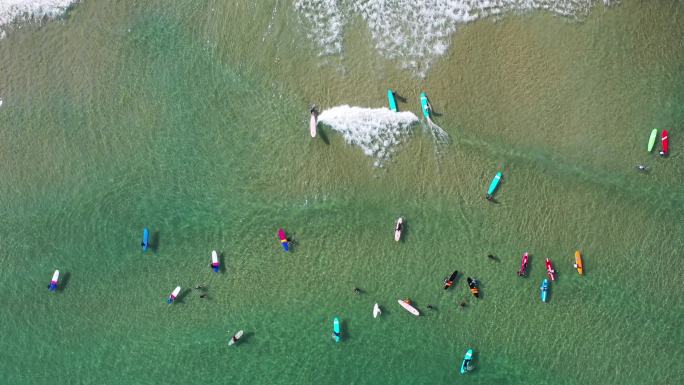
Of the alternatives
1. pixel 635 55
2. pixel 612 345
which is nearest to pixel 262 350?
pixel 612 345

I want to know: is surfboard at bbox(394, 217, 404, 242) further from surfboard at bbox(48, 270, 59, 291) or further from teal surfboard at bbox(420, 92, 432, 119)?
surfboard at bbox(48, 270, 59, 291)

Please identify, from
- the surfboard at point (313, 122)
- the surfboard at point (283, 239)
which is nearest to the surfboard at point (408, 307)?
the surfboard at point (283, 239)

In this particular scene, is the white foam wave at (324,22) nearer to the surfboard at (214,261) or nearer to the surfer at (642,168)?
the surfboard at (214,261)

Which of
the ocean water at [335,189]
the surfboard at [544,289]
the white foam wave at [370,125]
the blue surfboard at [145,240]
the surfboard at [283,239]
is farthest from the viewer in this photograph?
the surfboard at [544,289]

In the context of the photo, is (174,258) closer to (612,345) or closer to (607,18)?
(612,345)

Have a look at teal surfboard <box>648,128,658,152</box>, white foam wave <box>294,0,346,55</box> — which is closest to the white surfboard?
white foam wave <box>294,0,346,55</box>

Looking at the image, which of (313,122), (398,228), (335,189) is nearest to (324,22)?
(313,122)
